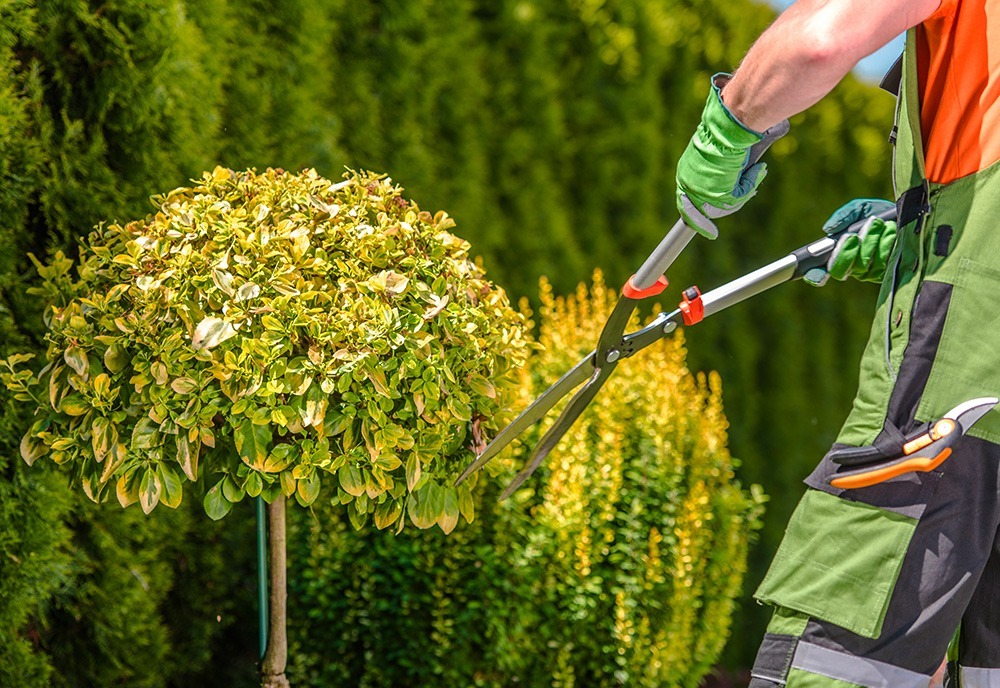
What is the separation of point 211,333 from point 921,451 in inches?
48.4

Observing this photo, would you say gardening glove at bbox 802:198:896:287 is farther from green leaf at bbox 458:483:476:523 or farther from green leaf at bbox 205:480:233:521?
green leaf at bbox 205:480:233:521

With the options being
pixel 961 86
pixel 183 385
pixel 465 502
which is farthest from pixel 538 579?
pixel 961 86

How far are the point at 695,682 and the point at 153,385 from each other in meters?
1.91

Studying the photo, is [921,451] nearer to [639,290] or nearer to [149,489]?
[639,290]

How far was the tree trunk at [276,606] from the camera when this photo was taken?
7.69 ft

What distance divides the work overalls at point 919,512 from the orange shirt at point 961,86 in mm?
34

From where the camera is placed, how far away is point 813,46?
1.58m

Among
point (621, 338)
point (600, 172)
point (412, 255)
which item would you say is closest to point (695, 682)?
point (621, 338)

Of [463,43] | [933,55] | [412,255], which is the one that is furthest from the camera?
[463,43]

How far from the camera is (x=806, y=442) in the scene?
210 inches

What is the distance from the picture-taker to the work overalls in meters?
1.63

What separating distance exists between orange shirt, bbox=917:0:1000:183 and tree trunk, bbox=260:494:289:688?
151 cm

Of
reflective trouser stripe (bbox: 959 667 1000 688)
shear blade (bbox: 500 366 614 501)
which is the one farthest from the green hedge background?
reflective trouser stripe (bbox: 959 667 1000 688)

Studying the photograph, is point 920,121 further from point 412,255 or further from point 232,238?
point 232,238
